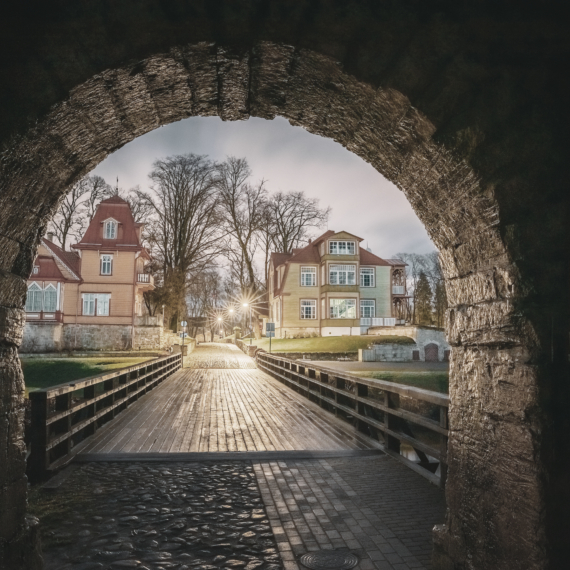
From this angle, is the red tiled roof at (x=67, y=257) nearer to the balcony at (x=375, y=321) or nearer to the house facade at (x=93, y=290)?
the house facade at (x=93, y=290)

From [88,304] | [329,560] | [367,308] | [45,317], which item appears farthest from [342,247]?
[329,560]

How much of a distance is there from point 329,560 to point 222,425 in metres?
5.36

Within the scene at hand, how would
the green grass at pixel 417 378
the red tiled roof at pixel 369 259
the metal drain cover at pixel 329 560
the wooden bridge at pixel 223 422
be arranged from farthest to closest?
the red tiled roof at pixel 369 259
the green grass at pixel 417 378
the wooden bridge at pixel 223 422
the metal drain cover at pixel 329 560

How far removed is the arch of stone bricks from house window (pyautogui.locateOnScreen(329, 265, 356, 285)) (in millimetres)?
34969

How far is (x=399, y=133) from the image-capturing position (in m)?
3.11

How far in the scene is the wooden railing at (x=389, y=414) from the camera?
16.2ft

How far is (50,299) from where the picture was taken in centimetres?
3034

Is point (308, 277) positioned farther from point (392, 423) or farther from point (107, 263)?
point (392, 423)

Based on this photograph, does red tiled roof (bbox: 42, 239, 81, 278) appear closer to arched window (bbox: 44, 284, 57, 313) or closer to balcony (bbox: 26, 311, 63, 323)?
arched window (bbox: 44, 284, 57, 313)

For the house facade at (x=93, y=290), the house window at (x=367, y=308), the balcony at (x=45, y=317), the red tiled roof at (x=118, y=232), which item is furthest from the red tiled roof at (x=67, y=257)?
the house window at (x=367, y=308)

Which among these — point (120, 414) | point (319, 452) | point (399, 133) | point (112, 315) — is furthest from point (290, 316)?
point (399, 133)

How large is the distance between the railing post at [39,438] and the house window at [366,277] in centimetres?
3531

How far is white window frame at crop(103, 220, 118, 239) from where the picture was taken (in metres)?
32.7

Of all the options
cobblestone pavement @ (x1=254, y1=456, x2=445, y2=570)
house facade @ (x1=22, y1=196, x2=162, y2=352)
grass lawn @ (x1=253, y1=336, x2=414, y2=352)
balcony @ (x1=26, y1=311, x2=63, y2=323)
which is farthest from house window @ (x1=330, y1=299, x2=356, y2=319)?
cobblestone pavement @ (x1=254, y1=456, x2=445, y2=570)
